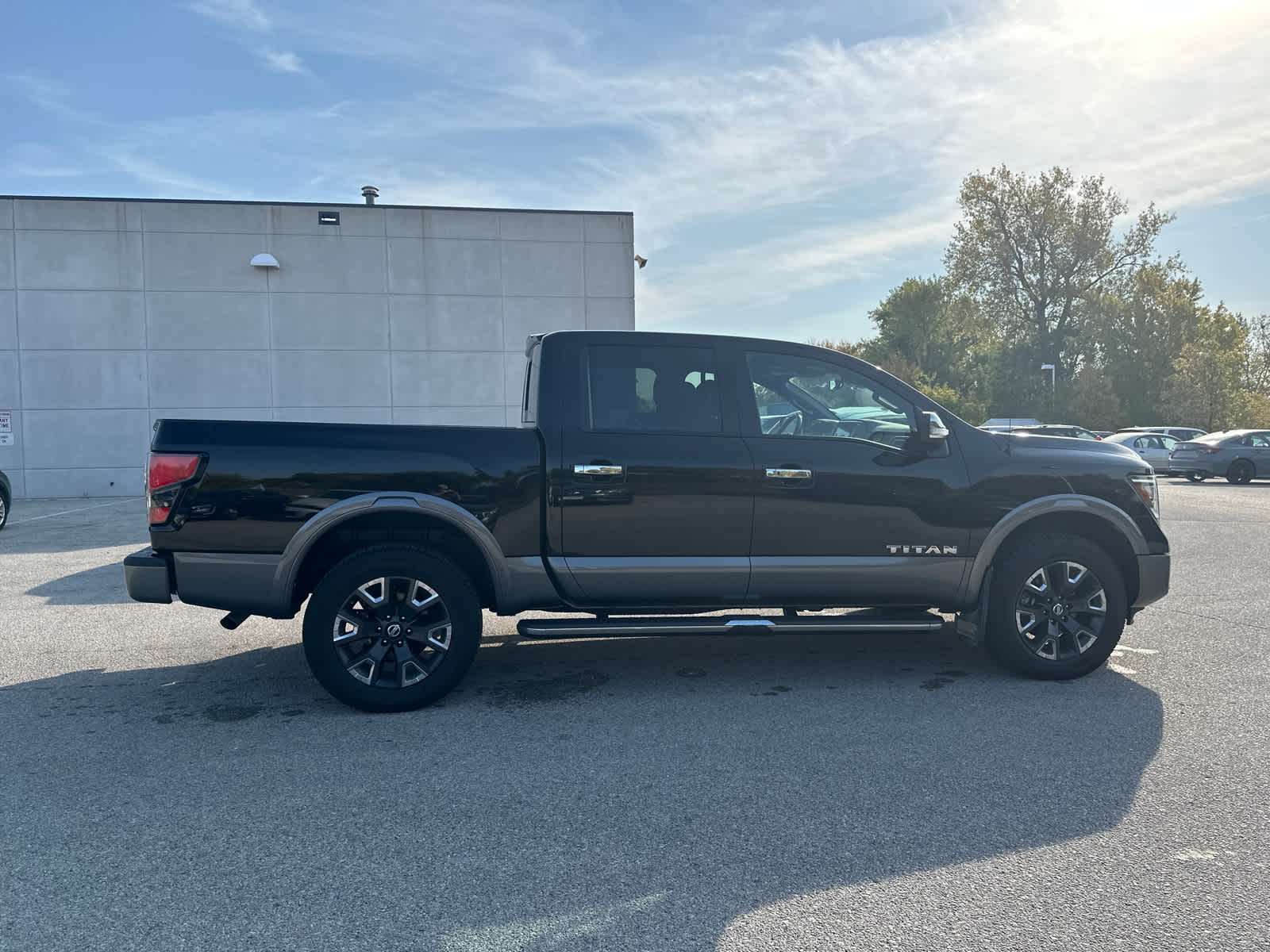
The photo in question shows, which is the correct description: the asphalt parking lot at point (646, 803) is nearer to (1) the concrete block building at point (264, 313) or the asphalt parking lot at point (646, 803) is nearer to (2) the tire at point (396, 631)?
(2) the tire at point (396, 631)

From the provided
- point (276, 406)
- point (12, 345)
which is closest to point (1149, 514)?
point (276, 406)

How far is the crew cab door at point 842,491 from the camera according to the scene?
17.0 feet

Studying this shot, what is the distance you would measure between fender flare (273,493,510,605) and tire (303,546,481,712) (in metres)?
0.17

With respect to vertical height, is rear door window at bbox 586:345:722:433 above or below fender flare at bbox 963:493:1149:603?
above

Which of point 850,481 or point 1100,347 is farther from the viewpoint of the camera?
point 1100,347

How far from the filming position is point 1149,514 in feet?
18.3

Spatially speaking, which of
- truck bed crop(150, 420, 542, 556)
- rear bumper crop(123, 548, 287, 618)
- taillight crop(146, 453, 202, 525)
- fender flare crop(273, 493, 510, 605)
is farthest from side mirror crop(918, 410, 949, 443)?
taillight crop(146, 453, 202, 525)

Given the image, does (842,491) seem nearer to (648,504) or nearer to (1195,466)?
(648,504)

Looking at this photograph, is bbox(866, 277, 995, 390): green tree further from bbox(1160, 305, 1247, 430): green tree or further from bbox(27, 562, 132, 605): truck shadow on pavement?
bbox(27, 562, 132, 605): truck shadow on pavement

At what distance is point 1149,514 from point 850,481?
6.21 feet

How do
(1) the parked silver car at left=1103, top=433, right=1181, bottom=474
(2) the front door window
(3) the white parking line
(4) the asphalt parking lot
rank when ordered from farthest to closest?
(1) the parked silver car at left=1103, top=433, right=1181, bottom=474 → (3) the white parking line → (2) the front door window → (4) the asphalt parking lot

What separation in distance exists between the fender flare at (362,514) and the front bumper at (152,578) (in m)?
0.55

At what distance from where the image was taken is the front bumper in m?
4.83

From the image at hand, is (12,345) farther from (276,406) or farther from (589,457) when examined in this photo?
(589,457)
